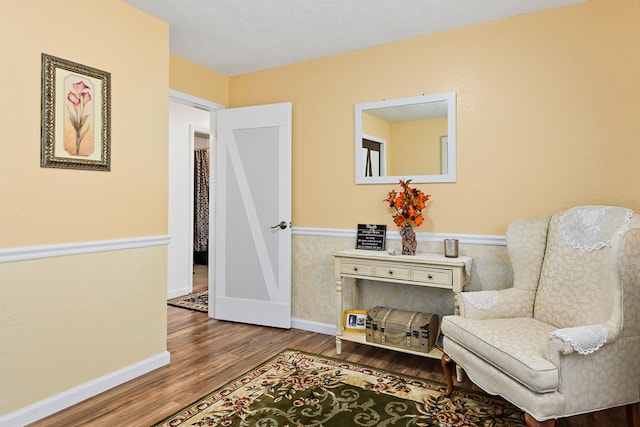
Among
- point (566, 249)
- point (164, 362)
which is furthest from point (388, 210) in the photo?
point (164, 362)

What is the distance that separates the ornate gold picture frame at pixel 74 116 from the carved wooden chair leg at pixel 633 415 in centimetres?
316

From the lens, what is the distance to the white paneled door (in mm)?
3578

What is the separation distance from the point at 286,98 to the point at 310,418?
275 cm

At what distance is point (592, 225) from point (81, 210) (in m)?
2.92

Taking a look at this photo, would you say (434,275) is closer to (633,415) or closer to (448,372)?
(448,372)

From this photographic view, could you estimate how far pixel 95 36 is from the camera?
2375 mm

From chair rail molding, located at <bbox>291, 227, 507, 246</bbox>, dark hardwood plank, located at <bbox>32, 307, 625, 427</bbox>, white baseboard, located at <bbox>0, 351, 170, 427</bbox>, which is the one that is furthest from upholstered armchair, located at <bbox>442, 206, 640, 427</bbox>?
white baseboard, located at <bbox>0, 351, 170, 427</bbox>

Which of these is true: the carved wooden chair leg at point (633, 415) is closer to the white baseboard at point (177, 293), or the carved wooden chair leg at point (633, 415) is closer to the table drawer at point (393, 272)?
the table drawer at point (393, 272)

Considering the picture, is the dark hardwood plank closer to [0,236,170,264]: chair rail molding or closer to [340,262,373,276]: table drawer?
[340,262,373,276]: table drawer

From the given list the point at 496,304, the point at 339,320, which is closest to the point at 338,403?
the point at 339,320

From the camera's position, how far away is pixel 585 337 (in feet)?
5.56

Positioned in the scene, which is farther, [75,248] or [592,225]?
[75,248]

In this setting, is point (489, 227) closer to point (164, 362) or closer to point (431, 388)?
point (431, 388)

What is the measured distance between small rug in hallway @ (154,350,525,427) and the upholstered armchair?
218 mm
